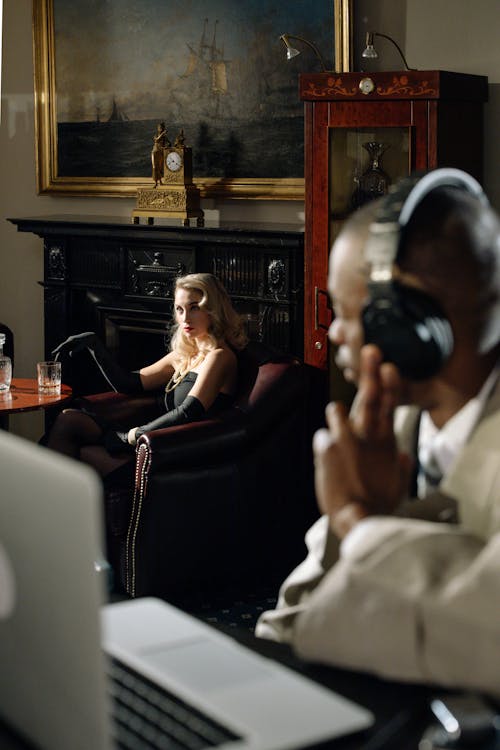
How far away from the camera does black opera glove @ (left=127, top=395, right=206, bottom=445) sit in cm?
477

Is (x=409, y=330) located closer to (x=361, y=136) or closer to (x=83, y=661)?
(x=83, y=661)

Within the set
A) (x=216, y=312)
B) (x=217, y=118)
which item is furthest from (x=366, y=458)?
(x=217, y=118)

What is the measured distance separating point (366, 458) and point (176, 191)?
4.41 meters

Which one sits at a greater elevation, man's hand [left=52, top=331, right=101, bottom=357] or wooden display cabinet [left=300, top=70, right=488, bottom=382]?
wooden display cabinet [left=300, top=70, right=488, bottom=382]

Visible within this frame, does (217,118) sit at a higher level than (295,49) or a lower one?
lower

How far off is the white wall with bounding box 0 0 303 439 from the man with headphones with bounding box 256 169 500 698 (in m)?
5.12

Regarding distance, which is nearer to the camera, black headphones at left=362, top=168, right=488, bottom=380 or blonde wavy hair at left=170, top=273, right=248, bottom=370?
black headphones at left=362, top=168, right=488, bottom=380

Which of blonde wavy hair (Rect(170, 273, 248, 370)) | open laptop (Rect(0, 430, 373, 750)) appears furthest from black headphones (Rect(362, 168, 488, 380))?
blonde wavy hair (Rect(170, 273, 248, 370))

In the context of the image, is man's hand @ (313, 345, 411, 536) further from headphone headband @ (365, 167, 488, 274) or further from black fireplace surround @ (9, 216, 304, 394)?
black fireplace surround @ (9, 216, 304, 394)

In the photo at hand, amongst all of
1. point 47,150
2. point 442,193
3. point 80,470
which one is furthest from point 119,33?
point 80,470

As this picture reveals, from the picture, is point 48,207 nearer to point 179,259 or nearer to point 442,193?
point 179,259

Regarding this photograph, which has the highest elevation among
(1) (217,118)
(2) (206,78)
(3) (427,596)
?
(2) (206,78)

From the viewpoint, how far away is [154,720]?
1.21m

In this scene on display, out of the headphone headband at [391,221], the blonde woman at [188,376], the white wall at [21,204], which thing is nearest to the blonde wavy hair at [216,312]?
the blonde woman at [188,376]
